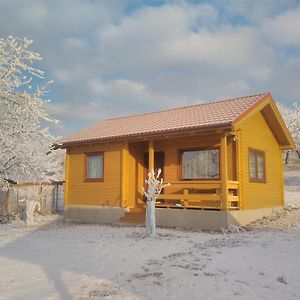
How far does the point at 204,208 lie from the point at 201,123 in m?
2.84

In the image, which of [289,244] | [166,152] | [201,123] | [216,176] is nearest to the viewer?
[289,244]

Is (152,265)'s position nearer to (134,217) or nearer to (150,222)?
(150,222)

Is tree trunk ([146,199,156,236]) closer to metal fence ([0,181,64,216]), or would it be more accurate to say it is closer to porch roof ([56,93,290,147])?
porch roof ([56,93,290,147])

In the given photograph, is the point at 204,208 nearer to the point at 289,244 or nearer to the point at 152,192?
the point at 152,192

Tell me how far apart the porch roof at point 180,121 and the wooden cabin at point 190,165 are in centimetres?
4

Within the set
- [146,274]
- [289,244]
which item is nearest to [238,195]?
[289,244]

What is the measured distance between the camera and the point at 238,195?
13039 mm

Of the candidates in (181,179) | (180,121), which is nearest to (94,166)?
(181,179)

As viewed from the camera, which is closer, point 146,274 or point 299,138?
point 146,274

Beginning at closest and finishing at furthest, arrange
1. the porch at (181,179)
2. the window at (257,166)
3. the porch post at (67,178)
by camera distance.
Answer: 1. the porch at (181,179)
2. the window at (257,166)
3. the porch post at (67,178)

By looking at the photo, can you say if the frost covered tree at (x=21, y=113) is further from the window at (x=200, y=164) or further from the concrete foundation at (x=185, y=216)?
the window at (x=200, y=164)

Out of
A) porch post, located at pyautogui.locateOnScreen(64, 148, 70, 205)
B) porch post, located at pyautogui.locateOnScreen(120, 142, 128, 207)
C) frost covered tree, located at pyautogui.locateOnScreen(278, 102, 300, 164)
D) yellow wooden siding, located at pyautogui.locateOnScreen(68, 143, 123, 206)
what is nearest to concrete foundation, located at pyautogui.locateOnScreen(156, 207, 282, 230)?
porch post, located at pyautogui.locateOnScreen(120, 142, 128, 207)

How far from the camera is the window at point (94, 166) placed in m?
16.0

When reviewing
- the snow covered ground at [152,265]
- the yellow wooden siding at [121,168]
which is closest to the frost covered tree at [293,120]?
the yellow wooden siding at [121,168]
